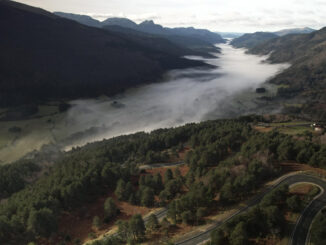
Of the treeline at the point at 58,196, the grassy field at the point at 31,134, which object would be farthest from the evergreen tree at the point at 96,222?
the grassy field at the point at 31,134

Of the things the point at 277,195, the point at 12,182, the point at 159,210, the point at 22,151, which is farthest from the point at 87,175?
the point at 22,151

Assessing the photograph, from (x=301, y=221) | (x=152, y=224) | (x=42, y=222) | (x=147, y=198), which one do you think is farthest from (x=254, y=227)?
(x=42, y=222)

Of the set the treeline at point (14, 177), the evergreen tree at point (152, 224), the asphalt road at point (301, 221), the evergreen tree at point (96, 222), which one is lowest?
the treeline at point (14, 177)

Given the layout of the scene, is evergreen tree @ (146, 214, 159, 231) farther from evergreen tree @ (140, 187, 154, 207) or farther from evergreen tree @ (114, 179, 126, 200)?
evergreen tree @ (114, 179, 126, 200)

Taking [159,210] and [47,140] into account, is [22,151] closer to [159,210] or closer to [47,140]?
[47,140]

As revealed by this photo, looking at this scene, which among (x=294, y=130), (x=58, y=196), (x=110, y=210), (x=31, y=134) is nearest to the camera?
(x=110, y=210)

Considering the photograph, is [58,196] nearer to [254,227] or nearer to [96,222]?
[96,222]

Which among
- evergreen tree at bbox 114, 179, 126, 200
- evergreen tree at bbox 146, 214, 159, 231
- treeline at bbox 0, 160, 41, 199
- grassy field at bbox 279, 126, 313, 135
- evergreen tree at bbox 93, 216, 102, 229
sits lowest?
treeline at bbox 0, 160, 41, 199

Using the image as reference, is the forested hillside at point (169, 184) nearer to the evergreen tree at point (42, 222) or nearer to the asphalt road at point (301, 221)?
the evergreen tree at point (42, 222)

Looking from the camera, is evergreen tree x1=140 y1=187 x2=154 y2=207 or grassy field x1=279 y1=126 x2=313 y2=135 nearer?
evergreen tree x1=140 y1=187 x2=154 y2=207

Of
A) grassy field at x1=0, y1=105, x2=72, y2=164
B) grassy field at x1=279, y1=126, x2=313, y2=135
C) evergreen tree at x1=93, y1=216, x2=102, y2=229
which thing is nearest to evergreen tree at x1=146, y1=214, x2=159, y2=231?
evergreen tree at x1=93, y1=216, x2=102, y2=229

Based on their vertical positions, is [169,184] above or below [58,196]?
above
